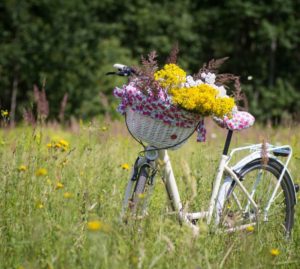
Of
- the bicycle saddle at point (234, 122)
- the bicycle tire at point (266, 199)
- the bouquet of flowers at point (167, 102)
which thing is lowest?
the bicycle tire at point (266, 199)

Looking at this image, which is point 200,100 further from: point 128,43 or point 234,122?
point 128,43

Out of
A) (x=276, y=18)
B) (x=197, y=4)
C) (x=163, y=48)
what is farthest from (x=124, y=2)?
(x=276, y=18)

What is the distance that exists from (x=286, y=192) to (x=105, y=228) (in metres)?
1.95

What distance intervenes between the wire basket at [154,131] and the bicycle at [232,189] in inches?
1.0

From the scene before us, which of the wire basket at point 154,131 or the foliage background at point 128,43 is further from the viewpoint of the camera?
the foliage background at point 128,43

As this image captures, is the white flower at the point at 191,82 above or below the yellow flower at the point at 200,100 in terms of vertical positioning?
above

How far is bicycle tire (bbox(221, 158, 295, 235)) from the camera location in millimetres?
3979

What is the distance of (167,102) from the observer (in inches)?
137

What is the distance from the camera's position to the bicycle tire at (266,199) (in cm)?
398

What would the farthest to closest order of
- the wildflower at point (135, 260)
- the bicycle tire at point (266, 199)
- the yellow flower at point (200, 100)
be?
the bicycle tire at point (266, 199), the yellow flower at point (200, 100), the wildflower at point (135, 260)

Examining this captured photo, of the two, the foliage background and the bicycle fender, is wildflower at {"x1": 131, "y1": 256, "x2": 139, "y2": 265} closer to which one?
the bicycle fender

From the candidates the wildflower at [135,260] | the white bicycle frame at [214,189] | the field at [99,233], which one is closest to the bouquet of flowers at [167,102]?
the white bicycle frame at [214,189]

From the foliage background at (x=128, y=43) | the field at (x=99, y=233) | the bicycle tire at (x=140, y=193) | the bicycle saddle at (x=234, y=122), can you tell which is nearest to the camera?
the field at (x=99, y=233)

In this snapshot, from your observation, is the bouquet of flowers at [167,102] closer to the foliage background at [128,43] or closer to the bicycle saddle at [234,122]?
the bicycle saddle at [234,122]
